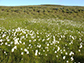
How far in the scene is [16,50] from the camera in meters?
4.13

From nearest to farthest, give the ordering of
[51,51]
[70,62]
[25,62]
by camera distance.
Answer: [25,62] → [70,62] → [51,51]

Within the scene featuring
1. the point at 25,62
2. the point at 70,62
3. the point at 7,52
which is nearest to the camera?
the point at 25,62

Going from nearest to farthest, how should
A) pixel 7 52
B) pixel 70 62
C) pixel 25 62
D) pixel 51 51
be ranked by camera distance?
pixel 25 62 → pixel 70 62 → pixel 7 52 → pixel 51 51

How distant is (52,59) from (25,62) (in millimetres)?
1166

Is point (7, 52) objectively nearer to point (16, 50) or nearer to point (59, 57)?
Answer: point (16, 50)

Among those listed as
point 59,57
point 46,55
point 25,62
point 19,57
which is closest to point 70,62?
point 59,57

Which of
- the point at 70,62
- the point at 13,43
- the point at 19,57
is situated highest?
the point at 13,43

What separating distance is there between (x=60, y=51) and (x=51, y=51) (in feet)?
1.59

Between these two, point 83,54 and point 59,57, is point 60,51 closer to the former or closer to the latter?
point 59,57

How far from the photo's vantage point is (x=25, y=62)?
3568mm

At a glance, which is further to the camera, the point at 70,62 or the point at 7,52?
the point at 7,52

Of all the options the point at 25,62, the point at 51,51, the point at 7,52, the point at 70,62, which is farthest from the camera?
the point at 51,51

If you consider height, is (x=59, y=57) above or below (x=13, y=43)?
below

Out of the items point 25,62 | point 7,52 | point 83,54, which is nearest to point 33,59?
point 25,62
